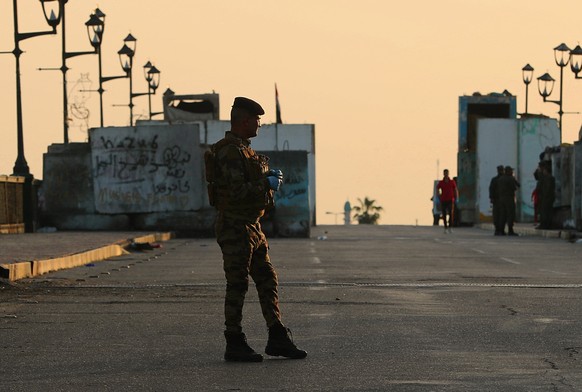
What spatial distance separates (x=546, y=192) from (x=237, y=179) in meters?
31.9

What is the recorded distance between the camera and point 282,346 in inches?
416

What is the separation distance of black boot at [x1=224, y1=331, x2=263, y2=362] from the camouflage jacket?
83cm

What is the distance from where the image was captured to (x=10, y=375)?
976 centimetres

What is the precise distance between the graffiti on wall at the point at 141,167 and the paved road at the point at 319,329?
20.5 meters

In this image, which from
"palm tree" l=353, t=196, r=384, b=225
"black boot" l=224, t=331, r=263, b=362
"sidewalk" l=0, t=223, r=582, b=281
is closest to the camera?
"black boot" l=224, t=331, r=263, b=362

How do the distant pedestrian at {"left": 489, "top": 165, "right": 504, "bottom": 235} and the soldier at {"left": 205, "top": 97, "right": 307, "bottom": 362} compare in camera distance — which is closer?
the soldier at {"left": 205, "top": 97, "right": 307, "bottom": 362}

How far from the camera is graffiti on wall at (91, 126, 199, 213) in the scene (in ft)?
145

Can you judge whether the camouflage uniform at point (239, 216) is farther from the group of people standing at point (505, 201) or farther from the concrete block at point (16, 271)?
the group of people standing at point (505, 201)

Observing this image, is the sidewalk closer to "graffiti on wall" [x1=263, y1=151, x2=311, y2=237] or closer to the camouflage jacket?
"graffiti on wall" [x1=263, y1=151, x2=311, y2=237]

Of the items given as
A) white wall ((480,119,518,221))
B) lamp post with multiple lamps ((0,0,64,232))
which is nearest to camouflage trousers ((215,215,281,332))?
lamp post with multiple lamps ((0,0,64,232))

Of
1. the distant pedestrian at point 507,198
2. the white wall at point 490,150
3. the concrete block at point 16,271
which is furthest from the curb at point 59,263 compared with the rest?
the white wall at point 490,150

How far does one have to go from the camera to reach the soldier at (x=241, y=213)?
417 inches

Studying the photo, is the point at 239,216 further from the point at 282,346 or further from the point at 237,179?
the point at 282,346

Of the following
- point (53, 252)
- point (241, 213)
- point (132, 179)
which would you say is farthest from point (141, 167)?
point (241, 213)
